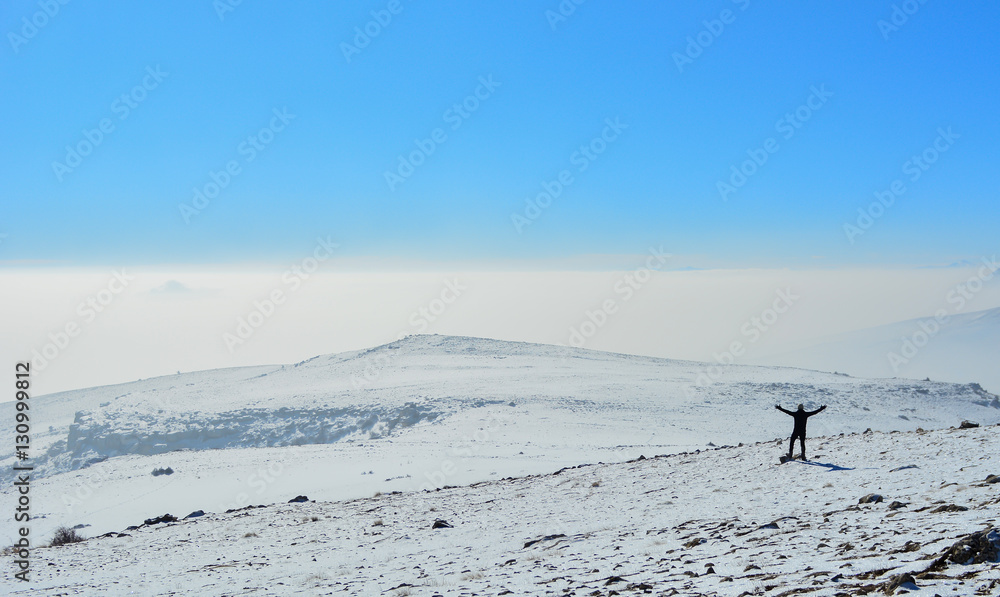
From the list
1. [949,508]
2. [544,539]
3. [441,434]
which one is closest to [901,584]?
[949,508]

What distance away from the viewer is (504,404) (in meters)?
39.8

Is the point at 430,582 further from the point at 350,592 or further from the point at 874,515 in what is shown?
the point at 874,515

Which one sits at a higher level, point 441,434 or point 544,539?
point 441,434

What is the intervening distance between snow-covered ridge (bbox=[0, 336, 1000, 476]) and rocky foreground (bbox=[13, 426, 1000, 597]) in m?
13.4

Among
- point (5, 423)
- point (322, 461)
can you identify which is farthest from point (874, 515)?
point (5, 423)

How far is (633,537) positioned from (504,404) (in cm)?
2823

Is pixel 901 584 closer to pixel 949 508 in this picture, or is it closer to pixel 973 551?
pixel 973 551

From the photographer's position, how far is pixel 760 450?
1958 centimetres

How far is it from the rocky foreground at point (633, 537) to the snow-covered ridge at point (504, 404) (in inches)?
527

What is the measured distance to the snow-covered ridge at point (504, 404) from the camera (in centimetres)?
3566

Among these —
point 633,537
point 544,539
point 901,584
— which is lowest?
point 544,539

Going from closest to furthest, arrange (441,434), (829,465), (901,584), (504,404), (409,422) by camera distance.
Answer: (901,584) < (829,465) < (441,434) < (409,422) < (504,404)

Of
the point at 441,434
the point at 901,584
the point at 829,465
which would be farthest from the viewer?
the point at 441,434

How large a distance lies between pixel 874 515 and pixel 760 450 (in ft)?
31.8
